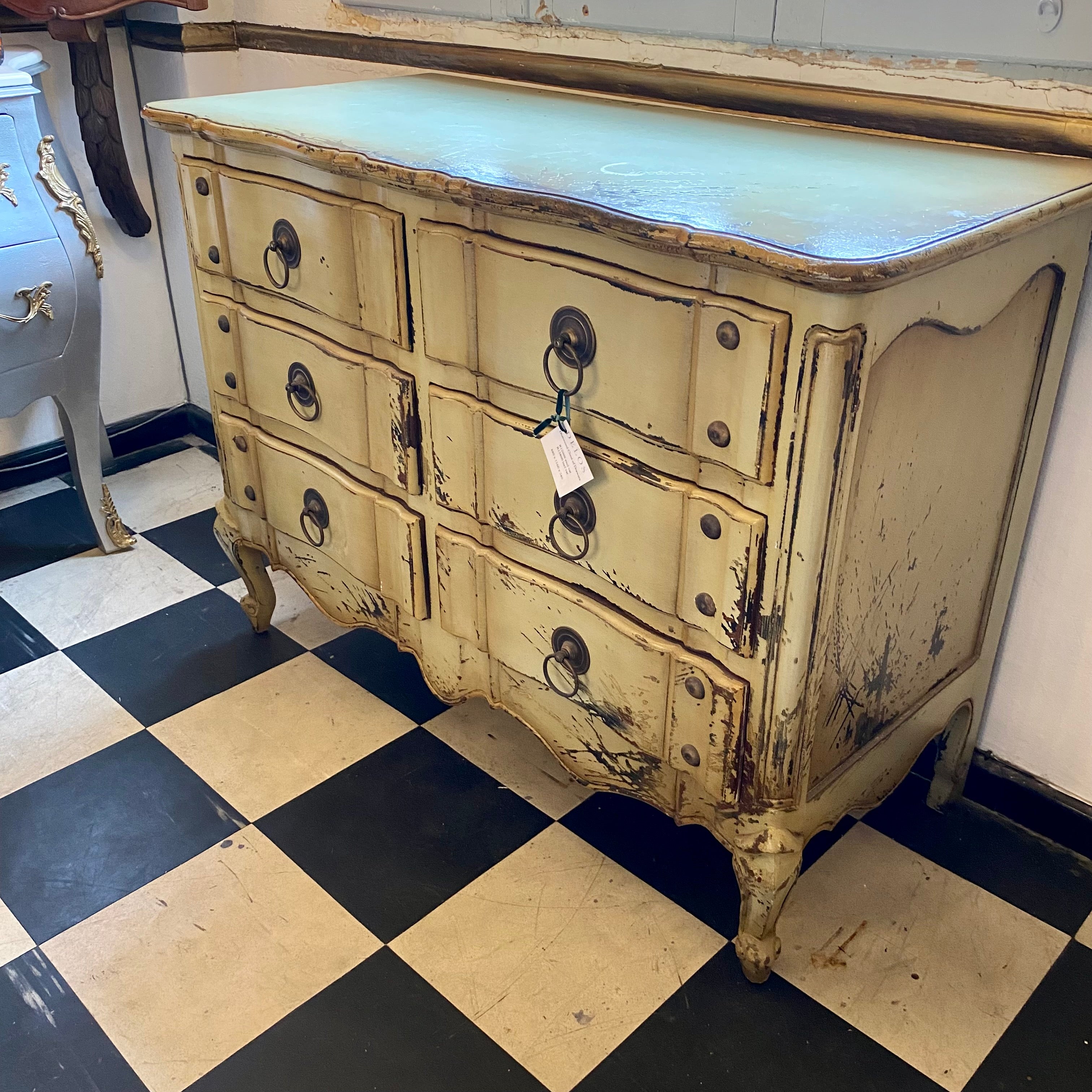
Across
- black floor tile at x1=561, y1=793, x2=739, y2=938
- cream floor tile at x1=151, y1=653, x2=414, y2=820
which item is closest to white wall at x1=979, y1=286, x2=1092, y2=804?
black floor tile at x1=561, y1=793, x2=739, y2=938

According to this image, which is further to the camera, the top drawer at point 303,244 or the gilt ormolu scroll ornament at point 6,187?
the gilt ormolu scroll ornament at point 6,187

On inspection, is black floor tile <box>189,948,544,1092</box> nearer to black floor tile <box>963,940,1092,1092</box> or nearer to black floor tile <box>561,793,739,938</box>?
black floor tile <box>561,793,739,938</box>

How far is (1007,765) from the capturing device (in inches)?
59.8

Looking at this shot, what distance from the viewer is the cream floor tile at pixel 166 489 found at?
2.35m

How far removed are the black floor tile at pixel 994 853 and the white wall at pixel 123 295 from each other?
195cm

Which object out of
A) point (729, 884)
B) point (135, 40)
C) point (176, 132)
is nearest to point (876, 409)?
point (729, 884)

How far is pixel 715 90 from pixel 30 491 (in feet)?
5.96

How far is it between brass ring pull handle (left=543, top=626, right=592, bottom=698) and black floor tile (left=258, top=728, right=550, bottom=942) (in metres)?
0.31

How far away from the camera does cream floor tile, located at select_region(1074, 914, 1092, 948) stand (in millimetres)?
1338

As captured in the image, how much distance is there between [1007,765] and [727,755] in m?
0.60

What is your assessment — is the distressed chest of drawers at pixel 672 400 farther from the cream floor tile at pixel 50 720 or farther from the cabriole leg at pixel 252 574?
the cream floor tile at pixel 50 720

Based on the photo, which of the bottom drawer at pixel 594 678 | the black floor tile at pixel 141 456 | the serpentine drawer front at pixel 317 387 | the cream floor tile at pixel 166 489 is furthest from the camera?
the black floor tile at pixel 141 456

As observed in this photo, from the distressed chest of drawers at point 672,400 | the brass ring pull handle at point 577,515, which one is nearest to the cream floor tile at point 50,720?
the distressed chest of drawers at point 672,400

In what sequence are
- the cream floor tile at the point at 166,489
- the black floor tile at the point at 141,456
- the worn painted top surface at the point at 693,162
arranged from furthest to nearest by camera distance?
the black floor tile at the point at 141,456
the cream floor tile at the point at 166,489
the worn painted top surface at the point at 693,162
